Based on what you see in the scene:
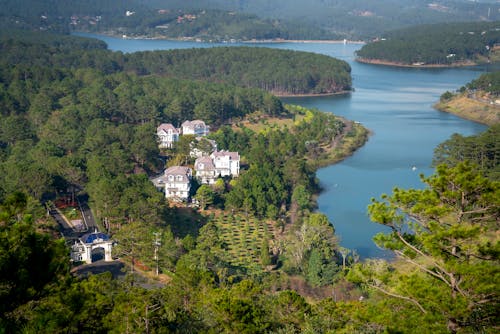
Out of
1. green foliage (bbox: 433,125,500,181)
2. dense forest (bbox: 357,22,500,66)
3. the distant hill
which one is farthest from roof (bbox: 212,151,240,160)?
the distant hill

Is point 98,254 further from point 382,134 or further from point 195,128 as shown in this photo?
point 382,134

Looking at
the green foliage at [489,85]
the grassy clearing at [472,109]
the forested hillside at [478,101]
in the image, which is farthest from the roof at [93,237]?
the green foliage at [489,85]

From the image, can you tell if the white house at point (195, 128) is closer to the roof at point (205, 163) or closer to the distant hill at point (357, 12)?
the roof at point (205, 163)

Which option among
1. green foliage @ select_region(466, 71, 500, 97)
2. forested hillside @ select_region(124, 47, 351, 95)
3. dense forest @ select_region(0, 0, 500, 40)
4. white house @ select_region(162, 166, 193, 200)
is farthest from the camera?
dense forest @ select_region(0, 0, 500, 40)

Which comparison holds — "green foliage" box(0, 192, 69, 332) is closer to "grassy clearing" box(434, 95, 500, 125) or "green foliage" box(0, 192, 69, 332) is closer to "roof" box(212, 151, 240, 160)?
"roof" box(212, 151, 240, 160)

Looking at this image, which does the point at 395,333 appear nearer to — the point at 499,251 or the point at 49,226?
the point at 499,251

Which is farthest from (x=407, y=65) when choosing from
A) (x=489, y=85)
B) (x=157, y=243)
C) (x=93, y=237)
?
(x=93, y=237)
